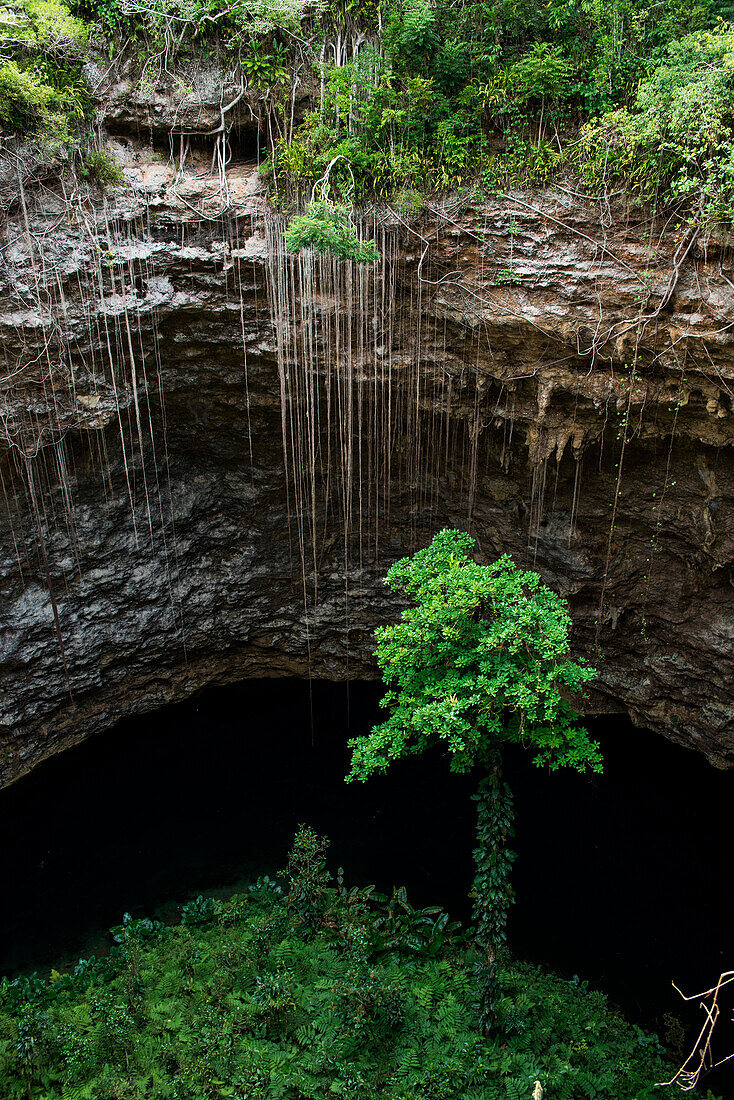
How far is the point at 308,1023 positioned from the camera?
4684 mm

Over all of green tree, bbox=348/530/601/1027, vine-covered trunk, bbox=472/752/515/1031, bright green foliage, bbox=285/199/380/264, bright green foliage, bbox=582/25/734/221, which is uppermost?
bright green foliage, bbox=582/25/734/221

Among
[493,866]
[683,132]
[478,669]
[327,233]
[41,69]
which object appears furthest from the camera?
[41,69]

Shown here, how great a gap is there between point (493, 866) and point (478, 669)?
1.35 meters

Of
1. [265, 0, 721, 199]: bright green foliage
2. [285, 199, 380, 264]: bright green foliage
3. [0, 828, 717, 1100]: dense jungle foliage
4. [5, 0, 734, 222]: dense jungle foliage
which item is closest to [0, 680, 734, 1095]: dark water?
[0, 828, 717, 1100]: dense jungle foliage

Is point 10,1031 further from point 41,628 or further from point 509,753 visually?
point 509,753

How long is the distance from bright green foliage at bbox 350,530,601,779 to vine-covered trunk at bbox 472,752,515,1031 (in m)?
0.27

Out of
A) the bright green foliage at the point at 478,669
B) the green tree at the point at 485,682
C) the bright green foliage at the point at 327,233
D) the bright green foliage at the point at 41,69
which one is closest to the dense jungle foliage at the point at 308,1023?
the green tree at the point at 485,682

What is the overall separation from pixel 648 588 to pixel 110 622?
548 centimetres

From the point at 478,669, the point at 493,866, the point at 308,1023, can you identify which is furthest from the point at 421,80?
the point at 308,1023

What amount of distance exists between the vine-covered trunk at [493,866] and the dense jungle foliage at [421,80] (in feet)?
13.3

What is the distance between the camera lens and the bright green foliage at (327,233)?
4.94 meters

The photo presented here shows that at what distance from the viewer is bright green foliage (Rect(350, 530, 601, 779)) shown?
388cm

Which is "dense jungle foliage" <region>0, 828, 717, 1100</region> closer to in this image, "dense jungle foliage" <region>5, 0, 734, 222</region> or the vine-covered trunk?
the vine-covered trunk

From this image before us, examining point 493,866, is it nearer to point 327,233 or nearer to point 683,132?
point 327,233
